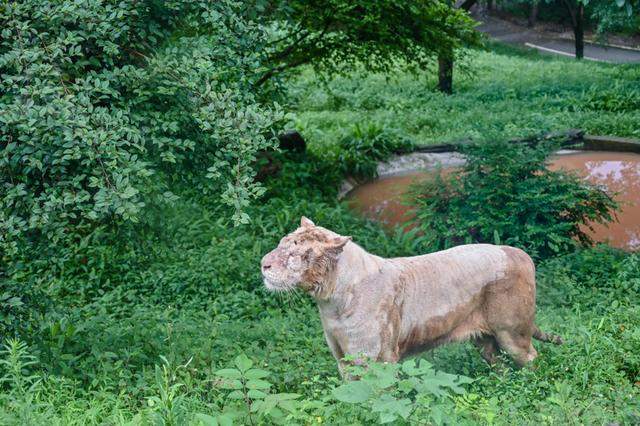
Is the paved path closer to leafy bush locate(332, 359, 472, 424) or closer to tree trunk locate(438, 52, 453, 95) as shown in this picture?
A: tree trunk locate(438, 52, 453, 95)

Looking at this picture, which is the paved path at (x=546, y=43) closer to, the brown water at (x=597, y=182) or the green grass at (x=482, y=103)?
the green grass at (x=482, y=103)

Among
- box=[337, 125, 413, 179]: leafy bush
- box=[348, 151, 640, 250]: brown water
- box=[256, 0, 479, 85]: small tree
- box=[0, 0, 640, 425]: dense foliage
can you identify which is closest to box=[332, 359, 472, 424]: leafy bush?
box=[0, 0, 640, 425]: dense foliage

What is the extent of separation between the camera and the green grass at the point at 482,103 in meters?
17.4

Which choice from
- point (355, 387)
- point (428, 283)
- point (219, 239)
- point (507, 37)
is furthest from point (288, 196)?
point (507, 37)

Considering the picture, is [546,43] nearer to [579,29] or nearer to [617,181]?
[579,29]

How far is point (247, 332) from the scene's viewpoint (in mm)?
7992

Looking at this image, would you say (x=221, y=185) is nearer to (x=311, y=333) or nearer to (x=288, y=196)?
(x=311, y=333)

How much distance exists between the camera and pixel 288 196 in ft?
43.2

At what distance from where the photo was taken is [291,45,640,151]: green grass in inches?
685

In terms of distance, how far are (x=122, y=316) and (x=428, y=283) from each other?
13.3 ft

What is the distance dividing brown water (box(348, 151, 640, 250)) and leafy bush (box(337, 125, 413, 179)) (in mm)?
326

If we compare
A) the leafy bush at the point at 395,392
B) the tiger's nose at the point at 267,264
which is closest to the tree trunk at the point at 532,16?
the tiger's nose at the point at 267,264

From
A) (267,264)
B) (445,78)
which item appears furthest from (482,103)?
(267,264)

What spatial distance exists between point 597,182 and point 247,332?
7.31 m
